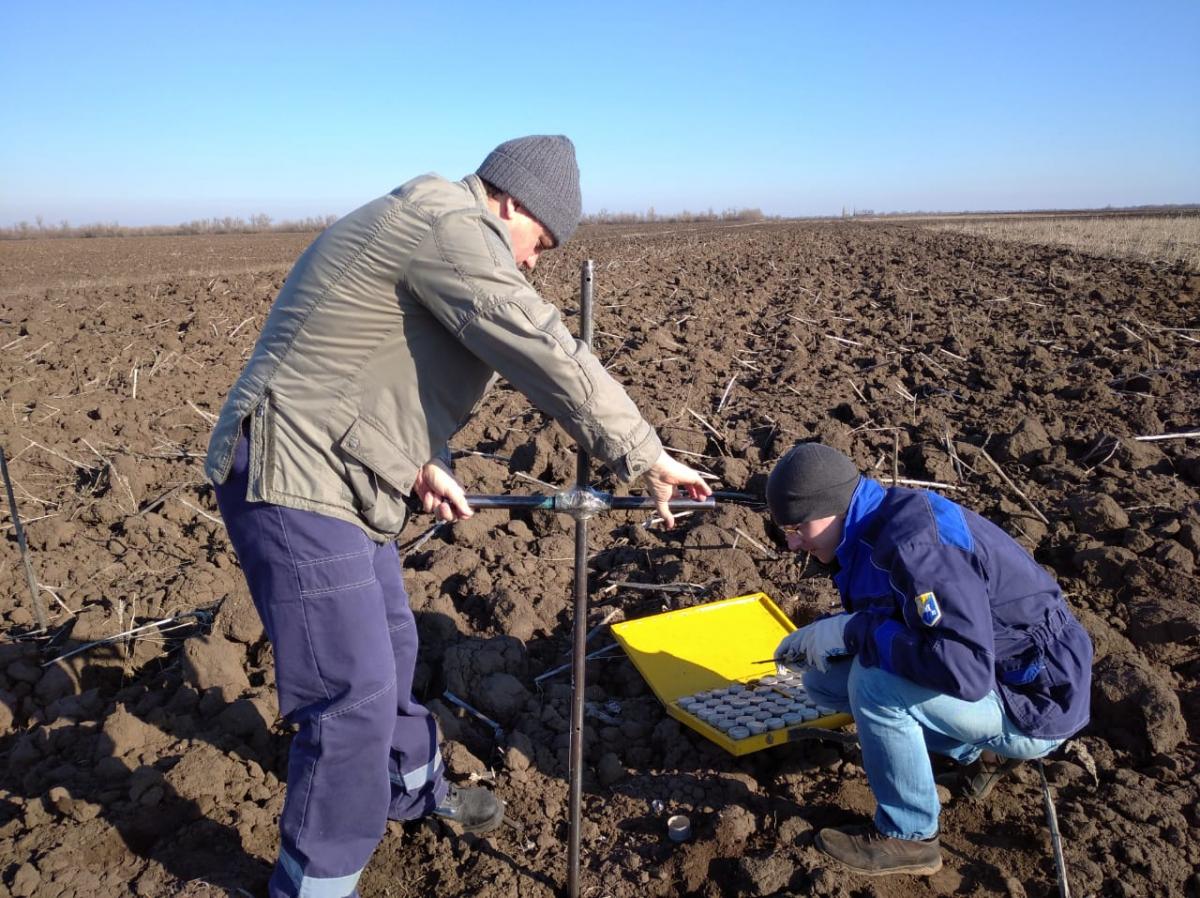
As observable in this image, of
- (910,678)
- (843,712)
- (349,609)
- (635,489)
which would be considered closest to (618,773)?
(843,712)

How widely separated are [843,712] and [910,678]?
79 centimetres

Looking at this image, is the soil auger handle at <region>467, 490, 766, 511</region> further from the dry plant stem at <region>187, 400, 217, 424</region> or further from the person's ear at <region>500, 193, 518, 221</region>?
the dry plant stem at <region>187, 400, 217, 424</region>

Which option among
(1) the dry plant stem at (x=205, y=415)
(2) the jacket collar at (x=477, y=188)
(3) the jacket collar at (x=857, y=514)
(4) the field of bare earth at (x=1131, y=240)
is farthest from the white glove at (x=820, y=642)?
(4) the field of bare earth at (x=1131, y=240)

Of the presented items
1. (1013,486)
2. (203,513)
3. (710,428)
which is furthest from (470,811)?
(710,428)

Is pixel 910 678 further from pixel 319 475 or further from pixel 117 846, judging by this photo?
pixel 117 846

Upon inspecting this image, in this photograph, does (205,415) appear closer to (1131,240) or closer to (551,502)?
(551,502)

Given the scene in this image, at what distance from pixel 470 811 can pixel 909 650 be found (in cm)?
146

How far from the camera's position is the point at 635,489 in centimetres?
547

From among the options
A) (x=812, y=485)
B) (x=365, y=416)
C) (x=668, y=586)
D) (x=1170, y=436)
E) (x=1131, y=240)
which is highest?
(x=365, y=416)

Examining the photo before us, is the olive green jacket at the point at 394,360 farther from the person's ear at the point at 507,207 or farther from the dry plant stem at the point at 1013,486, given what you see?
the dry plant stem at the point at 1013,486

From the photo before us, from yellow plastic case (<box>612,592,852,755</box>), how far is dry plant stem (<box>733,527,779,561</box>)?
515 millimetres

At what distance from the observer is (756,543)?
4738 millimetres

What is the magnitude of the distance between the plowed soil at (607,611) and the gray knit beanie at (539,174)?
1.93 meters

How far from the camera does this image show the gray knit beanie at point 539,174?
7.50 ft
